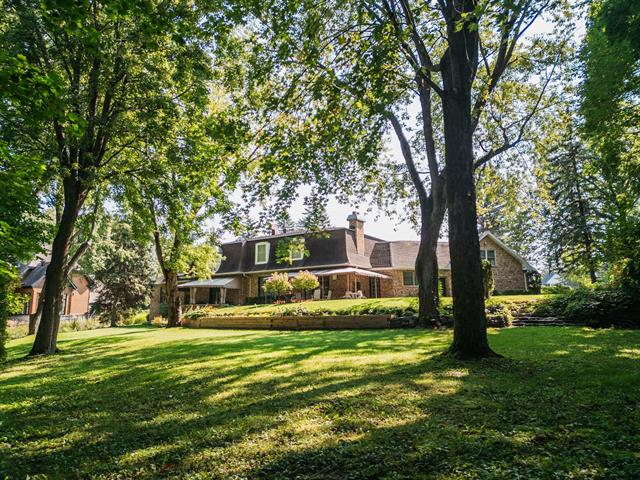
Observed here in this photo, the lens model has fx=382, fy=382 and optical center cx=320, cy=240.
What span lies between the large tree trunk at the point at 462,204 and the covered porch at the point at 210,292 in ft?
88.4

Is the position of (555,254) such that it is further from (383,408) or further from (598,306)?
(383,408)

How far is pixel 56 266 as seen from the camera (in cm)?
1138

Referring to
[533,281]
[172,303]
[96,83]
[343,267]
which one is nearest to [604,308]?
[96,83]

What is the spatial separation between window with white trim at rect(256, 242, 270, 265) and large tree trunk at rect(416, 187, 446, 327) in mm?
19770

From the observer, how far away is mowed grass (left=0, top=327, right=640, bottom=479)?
2918mm

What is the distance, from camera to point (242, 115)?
25.6 feet

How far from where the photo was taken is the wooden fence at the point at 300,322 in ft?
49.1

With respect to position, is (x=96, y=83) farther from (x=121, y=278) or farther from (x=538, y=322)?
(x=121, y=278)

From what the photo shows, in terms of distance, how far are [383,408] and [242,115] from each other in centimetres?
612

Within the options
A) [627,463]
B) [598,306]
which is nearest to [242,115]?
[627,463]

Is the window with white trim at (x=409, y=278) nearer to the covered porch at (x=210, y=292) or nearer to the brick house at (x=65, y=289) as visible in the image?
the covered porch at (x=210, y=292)

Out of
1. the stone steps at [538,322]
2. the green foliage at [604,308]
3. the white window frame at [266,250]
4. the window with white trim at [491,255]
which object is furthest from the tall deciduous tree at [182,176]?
the window with white trim at [491,255]

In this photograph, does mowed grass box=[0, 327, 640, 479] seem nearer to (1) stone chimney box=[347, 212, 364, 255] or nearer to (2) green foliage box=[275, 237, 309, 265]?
(2) green foliage box=[275, 237, 309, 265]

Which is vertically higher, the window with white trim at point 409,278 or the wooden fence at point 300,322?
the window with white trim at point 409,278
